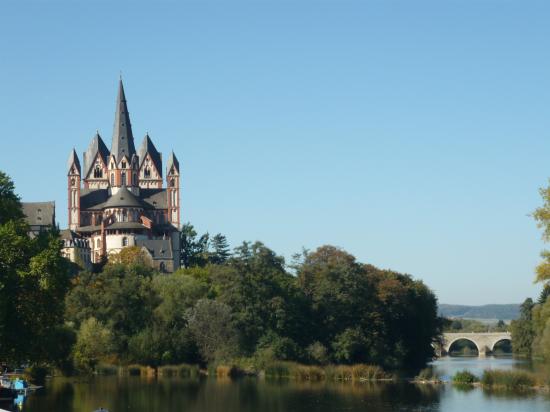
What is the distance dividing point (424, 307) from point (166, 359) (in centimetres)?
2392

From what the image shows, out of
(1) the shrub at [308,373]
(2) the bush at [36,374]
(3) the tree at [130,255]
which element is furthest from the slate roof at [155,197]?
(2) the bush at [36,374]

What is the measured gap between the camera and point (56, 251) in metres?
49.9

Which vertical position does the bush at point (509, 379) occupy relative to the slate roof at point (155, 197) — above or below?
below

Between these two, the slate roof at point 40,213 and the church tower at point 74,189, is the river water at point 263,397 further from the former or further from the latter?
the church tower at point 74,189

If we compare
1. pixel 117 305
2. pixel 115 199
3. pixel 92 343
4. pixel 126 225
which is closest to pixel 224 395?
pixel 92 343

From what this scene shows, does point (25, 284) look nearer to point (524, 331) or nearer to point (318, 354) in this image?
point (318, 354)

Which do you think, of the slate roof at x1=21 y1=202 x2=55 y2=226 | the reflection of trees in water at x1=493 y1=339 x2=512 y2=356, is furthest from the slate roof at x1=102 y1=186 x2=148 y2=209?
the reflection of trees in water at x1=493 y1=339 x2=512 y2=356

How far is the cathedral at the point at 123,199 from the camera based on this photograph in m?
143

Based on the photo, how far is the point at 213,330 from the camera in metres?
75.6

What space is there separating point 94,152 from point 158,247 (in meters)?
27.1

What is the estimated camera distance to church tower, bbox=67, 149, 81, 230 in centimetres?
15138

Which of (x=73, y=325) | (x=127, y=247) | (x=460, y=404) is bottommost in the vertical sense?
(x=460, y=404)

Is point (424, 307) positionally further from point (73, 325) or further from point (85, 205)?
point (85, 205)

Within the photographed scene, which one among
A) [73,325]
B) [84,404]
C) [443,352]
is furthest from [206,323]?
[443,352]
